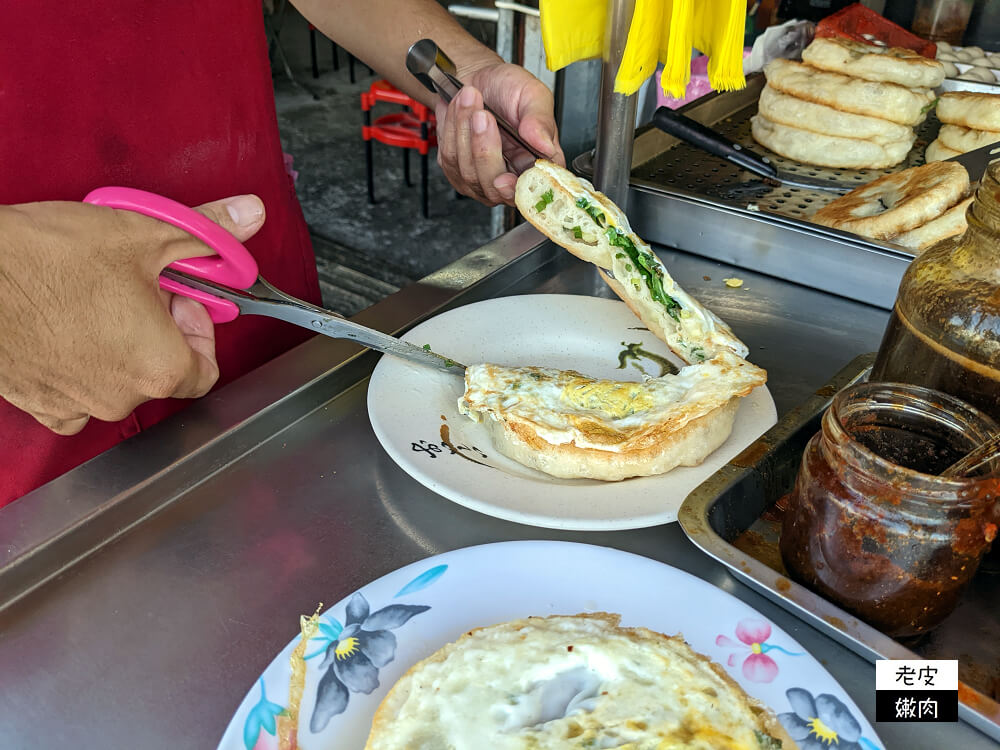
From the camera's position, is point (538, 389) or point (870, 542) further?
point (538, 389)

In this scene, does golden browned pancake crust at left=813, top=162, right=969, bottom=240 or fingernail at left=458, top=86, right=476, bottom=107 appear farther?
golden browned pancake crust at left=813, top=162, right=969, bottom=240

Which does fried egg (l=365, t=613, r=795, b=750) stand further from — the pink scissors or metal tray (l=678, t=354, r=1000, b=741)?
the pink scissors

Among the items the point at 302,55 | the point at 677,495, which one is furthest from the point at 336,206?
the point at 677,495

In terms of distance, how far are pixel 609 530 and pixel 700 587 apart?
0.17m

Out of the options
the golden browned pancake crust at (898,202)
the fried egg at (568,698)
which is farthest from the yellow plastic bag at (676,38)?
the fried egg at (568,698)

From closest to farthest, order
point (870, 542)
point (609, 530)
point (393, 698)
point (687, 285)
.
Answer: point (393, 698) < point (870, 542) < point (609, 530) < point (687, 285)

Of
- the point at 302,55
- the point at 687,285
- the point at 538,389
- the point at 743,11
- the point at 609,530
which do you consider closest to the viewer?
the point at 609,530

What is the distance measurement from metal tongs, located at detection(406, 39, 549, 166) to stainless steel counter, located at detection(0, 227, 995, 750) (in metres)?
0.57

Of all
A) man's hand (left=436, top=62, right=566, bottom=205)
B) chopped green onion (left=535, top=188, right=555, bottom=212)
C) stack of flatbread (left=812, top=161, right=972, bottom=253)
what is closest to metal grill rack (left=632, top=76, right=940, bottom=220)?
stack of flatbread (left=812, top=161, right=972, bottom=253)

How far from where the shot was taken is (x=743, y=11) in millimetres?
1330

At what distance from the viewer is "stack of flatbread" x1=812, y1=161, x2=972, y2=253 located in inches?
61.9

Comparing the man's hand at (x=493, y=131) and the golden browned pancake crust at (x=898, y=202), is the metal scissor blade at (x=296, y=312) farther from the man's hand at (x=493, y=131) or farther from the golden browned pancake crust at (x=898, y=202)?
the golden browned pancake crust at (x=898, y=202)

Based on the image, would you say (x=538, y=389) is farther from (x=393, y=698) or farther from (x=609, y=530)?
(x=393, y=698)

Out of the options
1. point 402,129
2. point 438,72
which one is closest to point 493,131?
point 438,72
